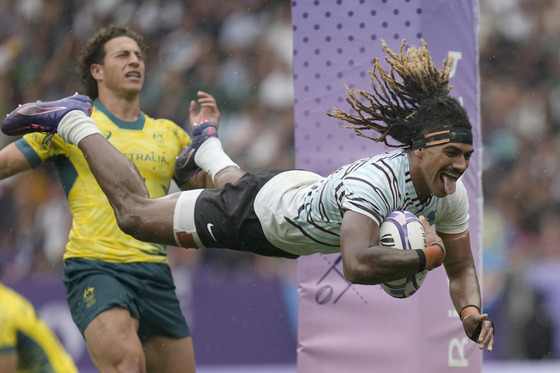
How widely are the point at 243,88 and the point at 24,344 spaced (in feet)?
22.3

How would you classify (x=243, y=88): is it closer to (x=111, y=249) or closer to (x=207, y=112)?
(x=207, y=112)

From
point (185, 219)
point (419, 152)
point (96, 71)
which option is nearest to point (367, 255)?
point (419, 152)

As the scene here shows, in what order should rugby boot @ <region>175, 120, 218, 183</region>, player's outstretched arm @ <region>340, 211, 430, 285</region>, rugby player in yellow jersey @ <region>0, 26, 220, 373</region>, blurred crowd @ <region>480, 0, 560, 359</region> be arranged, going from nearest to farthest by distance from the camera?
player's outstretched arm @ <region>340, 211, 430, 285</region>
rugby player in yellow jersey @ <region>0, 26, 220, 373</region>
rugby boot @ <region>175, 120, 218, 183</region>
blurred crowd @ <region>480, 0, 560, 359</region>

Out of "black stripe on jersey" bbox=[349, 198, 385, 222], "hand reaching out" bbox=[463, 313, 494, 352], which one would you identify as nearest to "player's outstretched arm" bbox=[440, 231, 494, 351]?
"hand reaching out" bbox=[463, 313, 494, 352]

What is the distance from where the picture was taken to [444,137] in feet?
14.7

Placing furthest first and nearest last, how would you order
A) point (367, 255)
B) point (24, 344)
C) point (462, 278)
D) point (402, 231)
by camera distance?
point (462, 278) → point (24, 344) → point (402, 231) → point (367, 255)

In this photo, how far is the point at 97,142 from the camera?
5.14m

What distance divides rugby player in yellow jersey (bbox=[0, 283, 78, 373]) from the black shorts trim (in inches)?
37.0

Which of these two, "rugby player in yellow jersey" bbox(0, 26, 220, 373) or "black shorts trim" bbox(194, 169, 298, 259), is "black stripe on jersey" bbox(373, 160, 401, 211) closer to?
"black shorts trim" bbox(194, 169, 298, 259)

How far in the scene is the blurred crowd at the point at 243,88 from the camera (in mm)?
10250

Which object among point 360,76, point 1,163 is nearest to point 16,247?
point 1,163

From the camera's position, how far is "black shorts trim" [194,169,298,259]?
189 inches

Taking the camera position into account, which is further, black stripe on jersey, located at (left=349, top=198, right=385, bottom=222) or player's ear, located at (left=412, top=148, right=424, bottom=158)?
player's ear, located at (left=412, top=148, right=424, bottom=158)

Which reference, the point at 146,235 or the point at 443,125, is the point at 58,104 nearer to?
the point at 146,235
